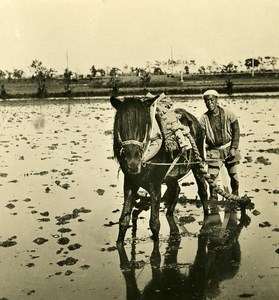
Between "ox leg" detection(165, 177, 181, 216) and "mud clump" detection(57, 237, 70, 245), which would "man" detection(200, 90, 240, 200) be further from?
"mud clump" detection(57, 237, 70, 245)

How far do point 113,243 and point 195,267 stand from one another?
1.50 metres

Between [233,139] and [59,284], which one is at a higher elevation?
[233,139]

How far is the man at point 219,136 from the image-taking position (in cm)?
802

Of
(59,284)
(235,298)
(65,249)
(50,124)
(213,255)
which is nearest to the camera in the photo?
(235,298)

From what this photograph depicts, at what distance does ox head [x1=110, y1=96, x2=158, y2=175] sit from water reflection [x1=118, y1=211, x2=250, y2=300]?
4.17 feet

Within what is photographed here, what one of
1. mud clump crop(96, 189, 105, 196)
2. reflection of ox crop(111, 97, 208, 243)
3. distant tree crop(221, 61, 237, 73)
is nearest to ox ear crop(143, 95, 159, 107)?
reflection of ox crop(111, 97, 208, 243)

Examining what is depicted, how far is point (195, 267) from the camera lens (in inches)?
229

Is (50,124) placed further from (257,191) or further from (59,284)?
(59,284)

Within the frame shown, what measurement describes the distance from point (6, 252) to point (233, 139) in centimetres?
424

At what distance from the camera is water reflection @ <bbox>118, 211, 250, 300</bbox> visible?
16.7ft

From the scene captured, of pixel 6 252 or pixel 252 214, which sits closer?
pixel 6 252

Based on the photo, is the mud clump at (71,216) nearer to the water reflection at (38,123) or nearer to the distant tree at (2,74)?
the water reflection at (38,123)

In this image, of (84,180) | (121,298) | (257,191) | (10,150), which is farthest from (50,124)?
(121,298)

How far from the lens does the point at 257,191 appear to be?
947cm
